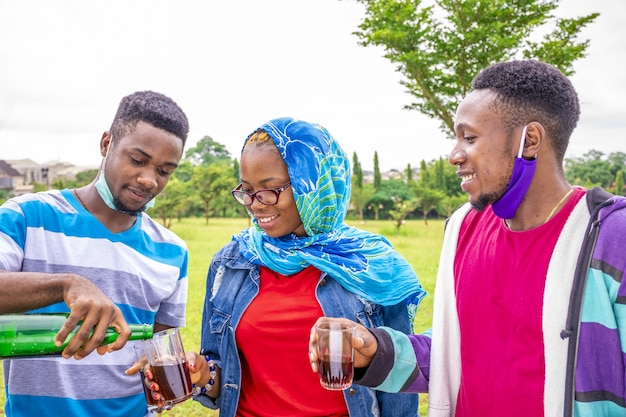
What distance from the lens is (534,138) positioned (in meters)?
1.89

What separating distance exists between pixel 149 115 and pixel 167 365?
135 centimetres

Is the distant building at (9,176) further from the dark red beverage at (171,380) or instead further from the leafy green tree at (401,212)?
the dark red beverage at (171,380)

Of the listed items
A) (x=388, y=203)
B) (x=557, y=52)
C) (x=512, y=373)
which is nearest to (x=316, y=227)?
(x=512, y=373)

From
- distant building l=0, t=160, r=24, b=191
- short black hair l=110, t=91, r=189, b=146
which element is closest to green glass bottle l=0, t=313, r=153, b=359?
short black hair l=110, t=91, r=189, b=146

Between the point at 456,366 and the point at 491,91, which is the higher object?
the point at 491,91

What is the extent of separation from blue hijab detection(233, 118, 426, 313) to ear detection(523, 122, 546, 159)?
83 centimetres

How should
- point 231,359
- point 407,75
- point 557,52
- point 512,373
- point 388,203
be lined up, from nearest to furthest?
1. point 512,373
2. point 231,359
3. point 557,52
4. point 407,75
5. point 388,203

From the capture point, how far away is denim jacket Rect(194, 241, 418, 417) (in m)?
2.35

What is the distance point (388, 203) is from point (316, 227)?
41.1 meters

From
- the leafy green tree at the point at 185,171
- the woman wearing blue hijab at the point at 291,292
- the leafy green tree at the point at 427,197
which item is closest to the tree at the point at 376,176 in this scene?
the leafy green tree at the point at 427,197

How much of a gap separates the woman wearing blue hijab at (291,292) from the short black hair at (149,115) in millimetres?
600

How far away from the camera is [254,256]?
2529mm

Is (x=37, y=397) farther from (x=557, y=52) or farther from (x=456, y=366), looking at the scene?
(x=557, y=52)

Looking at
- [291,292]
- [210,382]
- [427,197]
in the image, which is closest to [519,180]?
[291,292]
